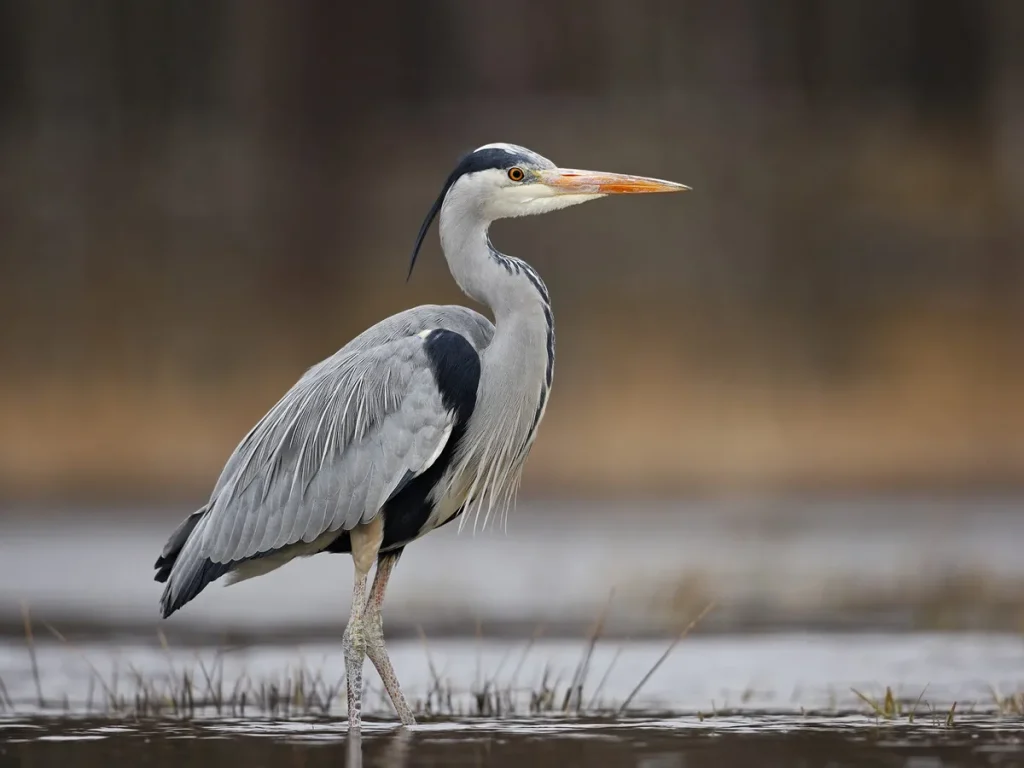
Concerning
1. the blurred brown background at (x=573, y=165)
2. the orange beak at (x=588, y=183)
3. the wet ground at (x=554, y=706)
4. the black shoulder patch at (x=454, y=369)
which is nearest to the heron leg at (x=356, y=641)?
the wet ground at (x=554, y=706)

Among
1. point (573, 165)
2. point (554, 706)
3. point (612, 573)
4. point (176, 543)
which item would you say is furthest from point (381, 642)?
point (573, 165)

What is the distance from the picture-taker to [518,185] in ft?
25.9

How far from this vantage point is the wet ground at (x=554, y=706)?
6.52m

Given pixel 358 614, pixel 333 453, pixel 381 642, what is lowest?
pixel 381 642

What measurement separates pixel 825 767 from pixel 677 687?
2293 mm

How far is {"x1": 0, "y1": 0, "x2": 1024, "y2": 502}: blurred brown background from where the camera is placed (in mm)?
19953

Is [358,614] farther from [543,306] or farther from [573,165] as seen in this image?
[573,165]

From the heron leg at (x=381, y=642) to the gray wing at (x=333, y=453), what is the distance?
1.03 ft

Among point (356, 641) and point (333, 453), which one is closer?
point (356, 641)

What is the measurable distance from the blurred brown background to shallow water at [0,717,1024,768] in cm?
1229

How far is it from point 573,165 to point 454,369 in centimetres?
1354

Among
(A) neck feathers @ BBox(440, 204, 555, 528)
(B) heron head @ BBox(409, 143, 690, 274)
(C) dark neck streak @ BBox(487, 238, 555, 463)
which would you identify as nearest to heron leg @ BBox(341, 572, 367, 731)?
(A) neck feathers @ BBox(440, 204, 555, 528)

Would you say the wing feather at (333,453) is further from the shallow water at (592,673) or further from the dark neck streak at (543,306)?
the shallow water at (592,673)

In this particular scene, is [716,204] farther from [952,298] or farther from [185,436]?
[185,436]
